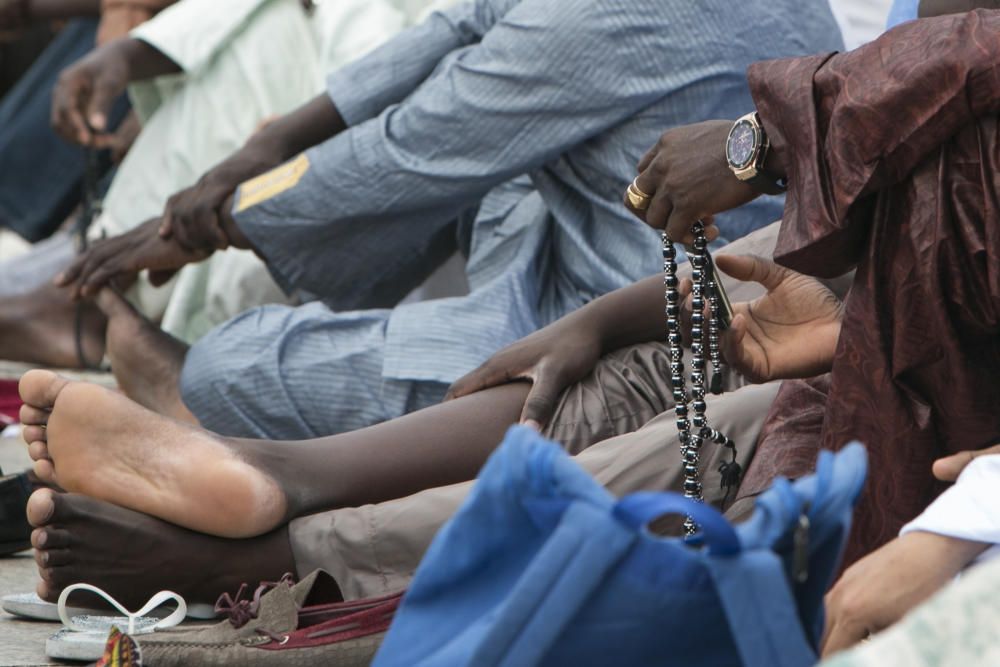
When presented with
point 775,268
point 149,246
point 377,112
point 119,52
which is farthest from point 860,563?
point 119,52

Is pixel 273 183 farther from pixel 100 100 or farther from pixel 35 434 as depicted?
pixel 100 100

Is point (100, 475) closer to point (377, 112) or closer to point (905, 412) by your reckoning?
point (905, 412)

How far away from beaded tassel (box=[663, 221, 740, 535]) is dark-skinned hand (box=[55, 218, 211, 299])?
1.27 metres

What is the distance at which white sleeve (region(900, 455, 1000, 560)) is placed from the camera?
108cm

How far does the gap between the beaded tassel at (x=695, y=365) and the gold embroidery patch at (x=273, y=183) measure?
3.45 ft

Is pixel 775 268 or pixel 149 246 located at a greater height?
pixel 775 268

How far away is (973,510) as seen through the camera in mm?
1088

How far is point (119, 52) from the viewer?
10.9 feet

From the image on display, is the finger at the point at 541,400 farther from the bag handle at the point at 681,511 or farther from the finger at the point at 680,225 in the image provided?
the bag handle at the point at 681,511

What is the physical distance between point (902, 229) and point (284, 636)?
735mm

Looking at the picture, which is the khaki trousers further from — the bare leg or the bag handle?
the bag handle

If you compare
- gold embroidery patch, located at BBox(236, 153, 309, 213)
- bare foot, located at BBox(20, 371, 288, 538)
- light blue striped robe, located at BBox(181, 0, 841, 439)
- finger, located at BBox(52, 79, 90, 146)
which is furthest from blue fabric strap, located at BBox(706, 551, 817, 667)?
finger, located at BBox(52, 79, 90, 146)

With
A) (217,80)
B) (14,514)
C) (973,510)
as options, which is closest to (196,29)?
(217,80)

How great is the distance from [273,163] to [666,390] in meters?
1.01
